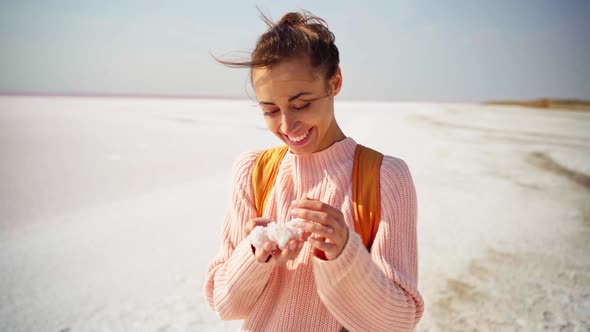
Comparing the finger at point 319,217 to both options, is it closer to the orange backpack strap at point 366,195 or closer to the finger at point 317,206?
the finger at point 317,206

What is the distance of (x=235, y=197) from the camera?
4.96 ft

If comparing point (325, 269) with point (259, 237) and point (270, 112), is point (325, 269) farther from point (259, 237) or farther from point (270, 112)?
point (270, 112)

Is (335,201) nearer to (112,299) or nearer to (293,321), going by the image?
(293,321)

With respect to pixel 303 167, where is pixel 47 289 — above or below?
below

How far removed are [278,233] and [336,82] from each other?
66 cm

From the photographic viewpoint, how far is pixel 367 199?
1348mm

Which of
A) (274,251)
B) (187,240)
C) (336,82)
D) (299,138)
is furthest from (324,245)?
(187,240)

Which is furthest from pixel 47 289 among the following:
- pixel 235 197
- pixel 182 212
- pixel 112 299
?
pixel 235 197

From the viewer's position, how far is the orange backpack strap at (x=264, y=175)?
1508 millimetres

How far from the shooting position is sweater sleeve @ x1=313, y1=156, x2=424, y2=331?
1.16 meters

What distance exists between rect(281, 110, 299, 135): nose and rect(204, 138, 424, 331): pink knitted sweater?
0.19 metres

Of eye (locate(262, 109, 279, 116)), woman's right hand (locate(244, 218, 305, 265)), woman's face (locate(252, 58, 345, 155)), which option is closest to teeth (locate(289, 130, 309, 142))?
woman's face (locate(252, 58, 345, 155))

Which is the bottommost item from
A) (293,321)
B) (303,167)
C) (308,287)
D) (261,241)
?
(293,321)

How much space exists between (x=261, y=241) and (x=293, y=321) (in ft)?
1.24
